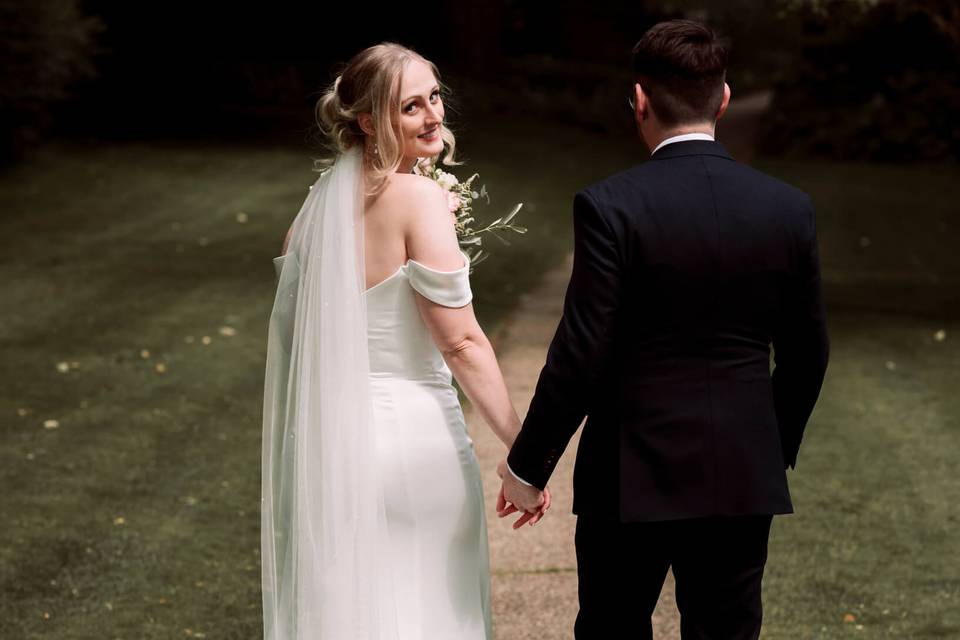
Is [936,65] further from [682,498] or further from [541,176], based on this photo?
[682,498]

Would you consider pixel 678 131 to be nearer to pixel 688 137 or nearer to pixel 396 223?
pixel 688 137

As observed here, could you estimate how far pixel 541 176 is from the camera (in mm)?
18469

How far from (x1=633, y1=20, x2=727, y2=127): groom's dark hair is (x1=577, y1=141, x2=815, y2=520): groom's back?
90 millimetres

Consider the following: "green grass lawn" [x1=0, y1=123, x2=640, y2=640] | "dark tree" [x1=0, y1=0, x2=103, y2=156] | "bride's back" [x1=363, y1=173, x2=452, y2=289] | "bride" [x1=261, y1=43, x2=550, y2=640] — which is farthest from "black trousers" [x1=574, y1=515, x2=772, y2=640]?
"dark tree" [x1=0, y1=0, x2=103, y2=156]

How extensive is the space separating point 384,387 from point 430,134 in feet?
2.32

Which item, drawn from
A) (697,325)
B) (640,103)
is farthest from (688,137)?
(697,325)

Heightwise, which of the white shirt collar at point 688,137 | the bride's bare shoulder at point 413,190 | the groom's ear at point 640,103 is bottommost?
the bride's bare shoulder at point 413,190

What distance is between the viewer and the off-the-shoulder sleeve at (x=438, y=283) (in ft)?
10.7

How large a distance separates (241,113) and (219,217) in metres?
7.87

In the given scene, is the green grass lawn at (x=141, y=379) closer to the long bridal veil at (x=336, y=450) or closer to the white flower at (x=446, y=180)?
the long bridal veil at (x=336, y=450)

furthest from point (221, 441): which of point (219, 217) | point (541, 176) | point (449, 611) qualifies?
point (541, 176)

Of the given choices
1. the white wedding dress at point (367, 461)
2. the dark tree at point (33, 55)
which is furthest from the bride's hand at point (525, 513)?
the dark tree at point (33, 55)

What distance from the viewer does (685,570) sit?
3.17 meters

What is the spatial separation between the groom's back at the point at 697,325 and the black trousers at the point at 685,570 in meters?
0.08
